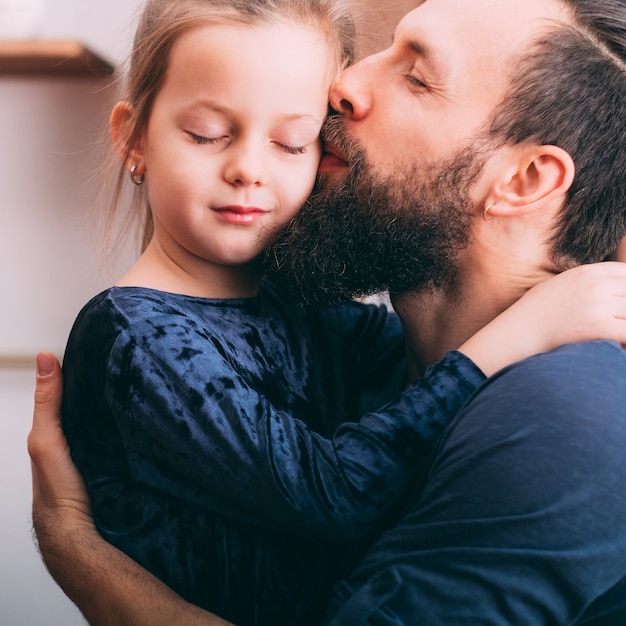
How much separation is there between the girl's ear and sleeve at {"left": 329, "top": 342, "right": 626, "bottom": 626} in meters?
0.73

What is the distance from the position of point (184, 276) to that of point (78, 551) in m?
0.45

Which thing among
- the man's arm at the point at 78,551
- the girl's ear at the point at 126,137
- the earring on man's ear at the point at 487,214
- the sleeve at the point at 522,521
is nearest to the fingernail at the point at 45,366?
the man's arm at the point at 78,551

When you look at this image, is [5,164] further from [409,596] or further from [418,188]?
[409,596]

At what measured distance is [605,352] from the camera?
981 millimetres

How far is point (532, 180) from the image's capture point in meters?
1.25

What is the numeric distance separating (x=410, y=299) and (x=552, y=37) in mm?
479

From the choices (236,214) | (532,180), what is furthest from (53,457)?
(532,180)

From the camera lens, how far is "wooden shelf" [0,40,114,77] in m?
1.85

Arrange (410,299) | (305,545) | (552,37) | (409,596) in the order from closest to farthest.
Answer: (409,596)
(305,545)
(552,37)
(410,299)

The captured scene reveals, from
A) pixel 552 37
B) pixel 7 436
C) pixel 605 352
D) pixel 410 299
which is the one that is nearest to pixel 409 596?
pixel 605 352

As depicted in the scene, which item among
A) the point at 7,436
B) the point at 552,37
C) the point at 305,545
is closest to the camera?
the point at 305,545

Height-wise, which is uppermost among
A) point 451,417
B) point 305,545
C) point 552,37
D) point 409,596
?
point 552,37

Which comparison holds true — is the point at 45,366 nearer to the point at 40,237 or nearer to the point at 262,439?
the point at 262,439

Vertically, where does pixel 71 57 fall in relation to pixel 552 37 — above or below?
below
